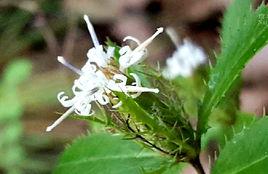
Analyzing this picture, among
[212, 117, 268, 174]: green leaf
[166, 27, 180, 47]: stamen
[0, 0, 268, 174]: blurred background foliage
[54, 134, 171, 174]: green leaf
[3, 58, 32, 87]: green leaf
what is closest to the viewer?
[212, 117, 268, 174]: green leaf

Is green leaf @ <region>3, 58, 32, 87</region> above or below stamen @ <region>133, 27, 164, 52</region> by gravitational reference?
above

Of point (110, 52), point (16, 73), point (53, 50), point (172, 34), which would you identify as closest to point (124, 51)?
point (110, 52)

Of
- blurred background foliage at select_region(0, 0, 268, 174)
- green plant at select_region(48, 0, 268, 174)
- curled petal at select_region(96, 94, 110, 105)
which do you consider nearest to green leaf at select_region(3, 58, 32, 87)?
blurred background foliage at select_region(0, 0, 268, 174)

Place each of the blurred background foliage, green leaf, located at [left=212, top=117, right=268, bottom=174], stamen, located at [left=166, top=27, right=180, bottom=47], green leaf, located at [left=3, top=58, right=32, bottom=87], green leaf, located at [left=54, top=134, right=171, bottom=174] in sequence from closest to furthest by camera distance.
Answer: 1. green leaf, located at [left=212, top=117, right=268, bottom=174]
2. green leaf, located at [left=54, top=134, right=171, bottom=174]
3. stamen, located at [left=166, top=27, right=180, bottom=47]
4. the blurred background foliage
5. green leaf, located at [left=3, top=58, right=32, bottom=87]

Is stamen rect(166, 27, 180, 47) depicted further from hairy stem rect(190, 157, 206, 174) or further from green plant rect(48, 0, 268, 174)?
hairy stem rect(190, 157, 206, 174)

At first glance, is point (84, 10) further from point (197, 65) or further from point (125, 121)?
point (125, 121)
